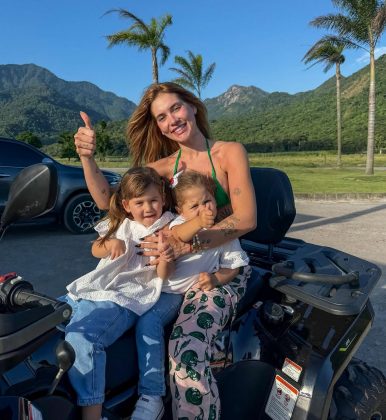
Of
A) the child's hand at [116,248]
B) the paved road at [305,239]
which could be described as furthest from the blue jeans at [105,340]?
the paved road at [305,239]

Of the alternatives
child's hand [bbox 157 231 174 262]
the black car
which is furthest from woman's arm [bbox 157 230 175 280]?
the black car

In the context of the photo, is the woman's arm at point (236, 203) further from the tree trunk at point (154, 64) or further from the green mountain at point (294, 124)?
the green mountain at point (294, 124)

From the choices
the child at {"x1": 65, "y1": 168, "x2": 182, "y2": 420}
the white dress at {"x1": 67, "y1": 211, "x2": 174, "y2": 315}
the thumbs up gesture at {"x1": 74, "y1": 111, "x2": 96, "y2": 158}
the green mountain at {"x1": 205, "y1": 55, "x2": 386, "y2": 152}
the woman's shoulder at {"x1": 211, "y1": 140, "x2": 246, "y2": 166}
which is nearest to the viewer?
the child at {"x1": 65, "y1": 168, "x2": 182, "y2": 420}

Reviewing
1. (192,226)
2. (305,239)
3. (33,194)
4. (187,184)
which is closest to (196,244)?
(192,226)

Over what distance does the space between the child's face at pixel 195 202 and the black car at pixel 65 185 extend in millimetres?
4916

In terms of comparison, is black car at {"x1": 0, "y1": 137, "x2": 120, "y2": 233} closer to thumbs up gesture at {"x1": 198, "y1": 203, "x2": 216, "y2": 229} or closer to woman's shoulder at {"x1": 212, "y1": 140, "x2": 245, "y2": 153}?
woman's shoulder at {"x1": 212, "y1": 140, "x2": 245, "y2": 153}

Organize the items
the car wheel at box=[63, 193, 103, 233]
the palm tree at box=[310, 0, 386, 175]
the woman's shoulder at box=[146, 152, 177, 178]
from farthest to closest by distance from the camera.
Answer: the palm tree at box=[310, 0, 386, 175] → the car wheel at box=[63, 193, 103, 233] → the woman's shoulder at box=[146, 152, 177, 178]

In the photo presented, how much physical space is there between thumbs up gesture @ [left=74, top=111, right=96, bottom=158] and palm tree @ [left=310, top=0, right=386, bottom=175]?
54.4ft

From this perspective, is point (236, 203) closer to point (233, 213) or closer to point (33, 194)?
point (233, 213)

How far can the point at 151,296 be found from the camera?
69.3 inches

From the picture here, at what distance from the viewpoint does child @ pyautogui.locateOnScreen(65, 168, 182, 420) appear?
1449mm

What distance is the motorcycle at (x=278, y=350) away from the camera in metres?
1.33

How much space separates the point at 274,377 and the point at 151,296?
25.2 inches

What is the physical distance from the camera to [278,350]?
186 centimetres
